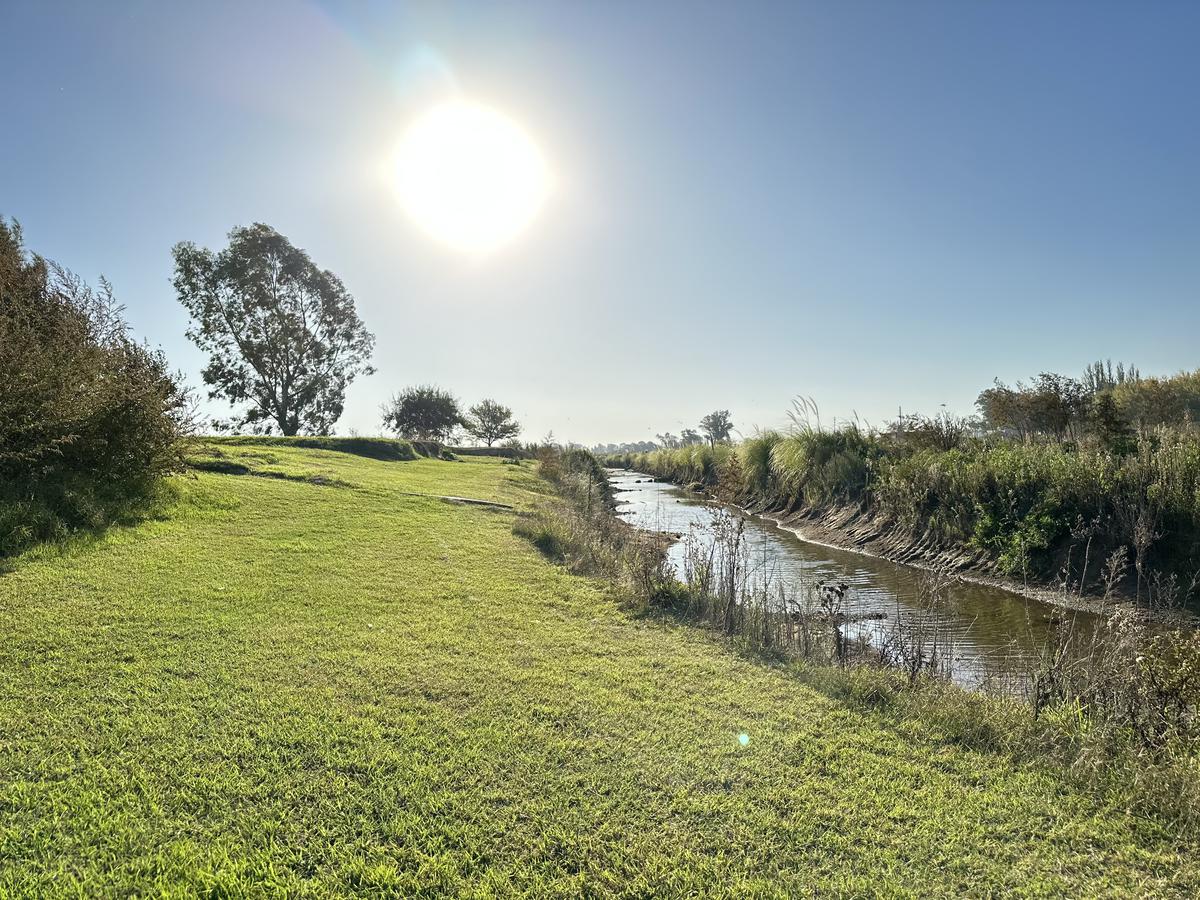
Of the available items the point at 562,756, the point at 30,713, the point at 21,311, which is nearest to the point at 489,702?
the point at 562,756

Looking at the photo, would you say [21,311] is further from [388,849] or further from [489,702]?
[388,849]

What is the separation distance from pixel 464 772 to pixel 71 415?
8.66m

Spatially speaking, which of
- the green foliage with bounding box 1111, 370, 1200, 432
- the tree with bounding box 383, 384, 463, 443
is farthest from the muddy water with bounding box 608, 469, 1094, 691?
the tree with bounding box 383, 384, 463, 443

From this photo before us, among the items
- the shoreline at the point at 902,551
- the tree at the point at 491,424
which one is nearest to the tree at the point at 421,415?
the tree at the point at 491,424

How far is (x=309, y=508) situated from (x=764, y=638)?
908 centimetres

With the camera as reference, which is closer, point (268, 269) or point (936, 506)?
point (936, 506)

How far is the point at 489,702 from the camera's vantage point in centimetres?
450

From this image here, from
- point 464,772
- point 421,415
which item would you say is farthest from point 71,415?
point 421,415

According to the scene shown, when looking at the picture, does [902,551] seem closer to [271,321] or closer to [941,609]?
[941,609]

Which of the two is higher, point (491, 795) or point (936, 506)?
point (936, 506)

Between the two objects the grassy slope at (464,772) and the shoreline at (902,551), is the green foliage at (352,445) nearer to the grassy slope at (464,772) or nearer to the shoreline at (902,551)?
the shoreline at (902,551)

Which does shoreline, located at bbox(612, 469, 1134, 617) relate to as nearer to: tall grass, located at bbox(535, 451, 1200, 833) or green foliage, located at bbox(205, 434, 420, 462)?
tall grass, located at bbox(535, 451, 1200, 833)

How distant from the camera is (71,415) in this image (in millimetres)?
8672

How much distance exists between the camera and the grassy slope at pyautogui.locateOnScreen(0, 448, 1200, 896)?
2863mm
